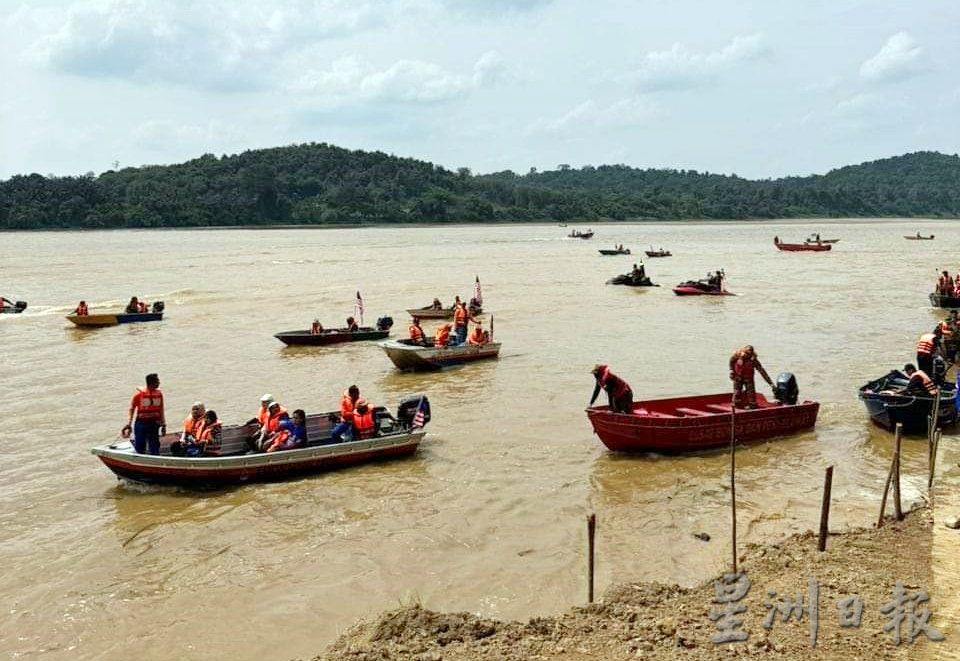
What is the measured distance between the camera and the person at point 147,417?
13.8 meters

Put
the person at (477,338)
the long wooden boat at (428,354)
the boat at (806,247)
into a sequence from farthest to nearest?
1. the boat at (806,247)
2. the person at (477,338)
3. the long wooden boat at (428,354)

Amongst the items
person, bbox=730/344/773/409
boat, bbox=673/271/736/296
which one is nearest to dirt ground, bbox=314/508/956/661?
person, bbox=730/344/773/409

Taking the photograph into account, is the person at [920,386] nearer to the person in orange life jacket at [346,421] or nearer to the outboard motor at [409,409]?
the outboard motor at [409,409]

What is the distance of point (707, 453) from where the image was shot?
50.9ft

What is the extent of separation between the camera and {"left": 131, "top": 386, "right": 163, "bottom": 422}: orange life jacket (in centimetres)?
1375

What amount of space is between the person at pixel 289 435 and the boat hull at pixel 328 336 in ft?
48.7

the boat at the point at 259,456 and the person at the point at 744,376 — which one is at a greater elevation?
the person at the point at 744,376

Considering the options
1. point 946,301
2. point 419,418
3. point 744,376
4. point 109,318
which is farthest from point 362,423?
point 946,301

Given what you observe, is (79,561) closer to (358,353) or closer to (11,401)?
(11,401)

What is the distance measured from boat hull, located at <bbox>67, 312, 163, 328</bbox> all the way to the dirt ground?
30.5m

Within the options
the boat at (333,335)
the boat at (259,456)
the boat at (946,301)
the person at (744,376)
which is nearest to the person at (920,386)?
the person at (744,376)

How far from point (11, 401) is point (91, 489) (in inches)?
365

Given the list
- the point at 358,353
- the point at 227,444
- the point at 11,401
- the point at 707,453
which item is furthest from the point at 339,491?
the point at 358,353

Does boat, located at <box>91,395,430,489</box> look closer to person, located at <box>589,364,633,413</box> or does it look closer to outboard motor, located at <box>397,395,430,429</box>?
outboard motor, located at <box>397,395,430,429</box>
